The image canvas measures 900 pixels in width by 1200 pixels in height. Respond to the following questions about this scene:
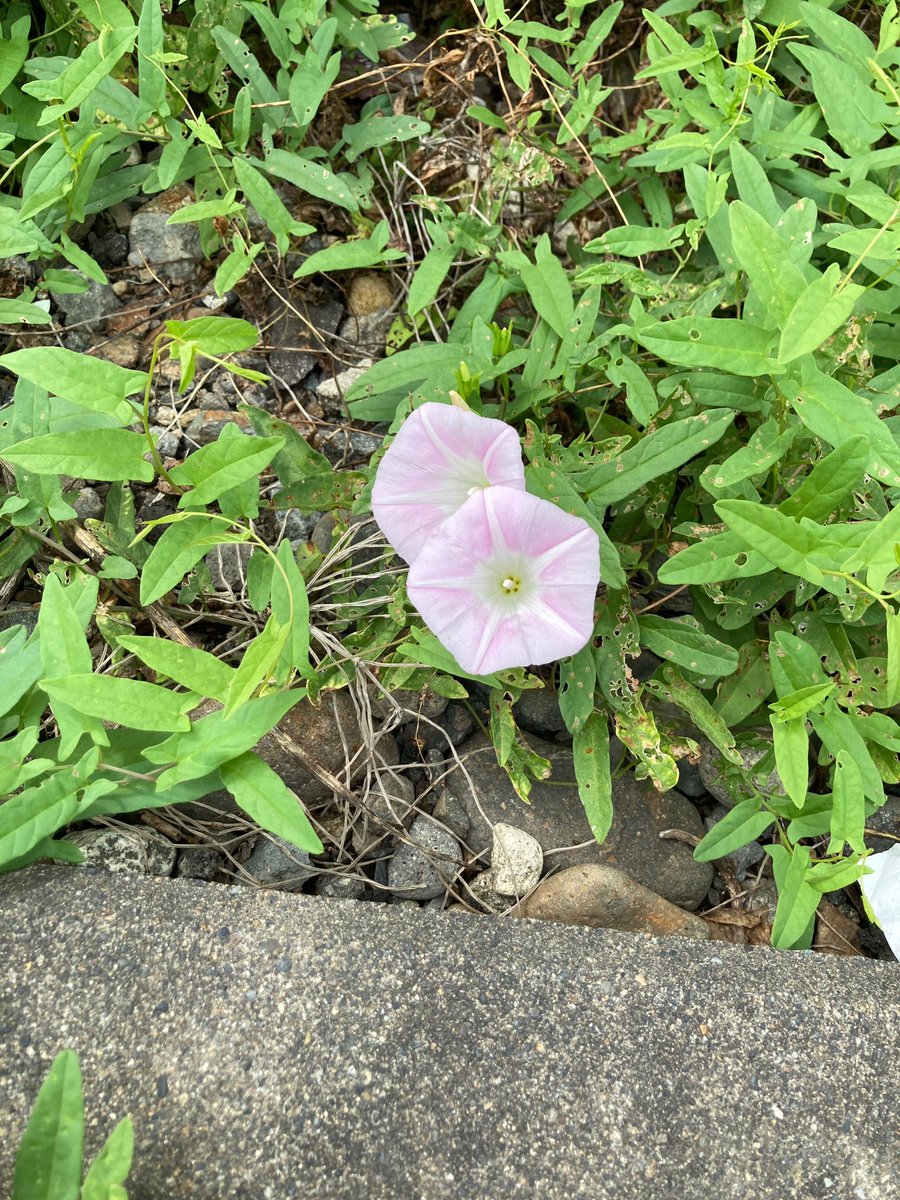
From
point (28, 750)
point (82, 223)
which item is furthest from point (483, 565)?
point (82, 223)

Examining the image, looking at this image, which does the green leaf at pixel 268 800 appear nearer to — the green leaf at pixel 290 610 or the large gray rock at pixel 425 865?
the green leaf at pixel 290 610

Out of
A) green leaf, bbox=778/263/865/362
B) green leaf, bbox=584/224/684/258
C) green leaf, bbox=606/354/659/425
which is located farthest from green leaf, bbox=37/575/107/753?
green leaf, bbox=584/224/684/258

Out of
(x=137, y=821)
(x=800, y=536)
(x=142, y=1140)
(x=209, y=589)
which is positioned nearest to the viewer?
(x=142, y=1140)

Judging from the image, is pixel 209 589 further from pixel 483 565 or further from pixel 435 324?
pixel 435 324

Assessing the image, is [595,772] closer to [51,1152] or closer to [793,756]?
[793,756]

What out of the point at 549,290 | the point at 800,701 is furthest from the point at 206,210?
the point at 800,701

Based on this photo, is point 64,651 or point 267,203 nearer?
point 64,651
